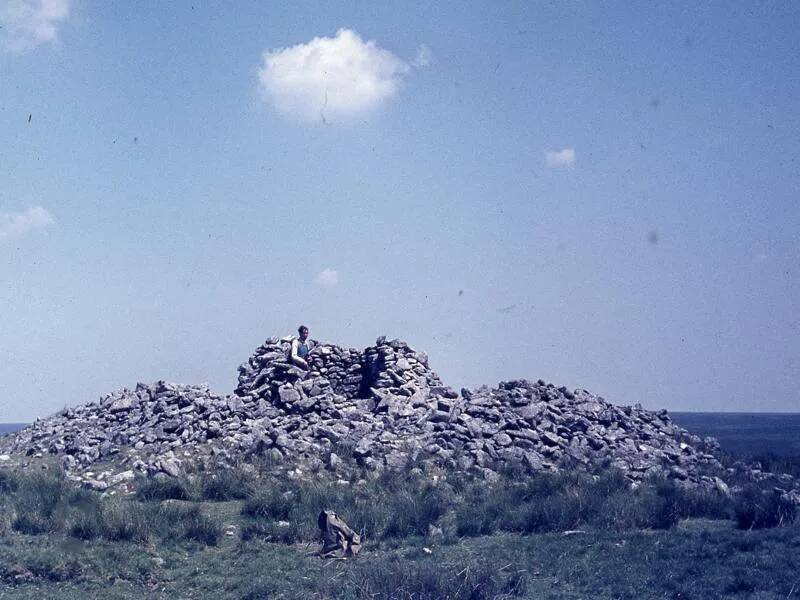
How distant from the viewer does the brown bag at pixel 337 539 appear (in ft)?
32.3

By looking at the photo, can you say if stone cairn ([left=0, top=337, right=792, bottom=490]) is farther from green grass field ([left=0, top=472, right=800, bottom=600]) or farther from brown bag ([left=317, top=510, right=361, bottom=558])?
brown bag ([left=317, top=510, right=361, bottom=558])

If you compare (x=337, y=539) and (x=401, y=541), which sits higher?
(x=337, y=539)

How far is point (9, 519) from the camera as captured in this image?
11.2m

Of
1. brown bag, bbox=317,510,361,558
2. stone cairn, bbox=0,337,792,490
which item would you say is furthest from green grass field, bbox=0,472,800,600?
stone cairn, bbox=0,337,792,490

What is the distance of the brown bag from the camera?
9852mm

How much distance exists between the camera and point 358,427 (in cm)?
1770

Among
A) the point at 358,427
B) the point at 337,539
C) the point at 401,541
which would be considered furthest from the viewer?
the point at 358,427

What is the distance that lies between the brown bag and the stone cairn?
4814mm

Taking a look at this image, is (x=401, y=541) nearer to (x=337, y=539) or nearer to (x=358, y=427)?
(x=337, y=539)

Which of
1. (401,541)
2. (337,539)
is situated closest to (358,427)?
(401,541)

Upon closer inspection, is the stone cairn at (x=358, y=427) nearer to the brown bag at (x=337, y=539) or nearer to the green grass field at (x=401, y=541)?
the green grass field at (x=401, y=541)

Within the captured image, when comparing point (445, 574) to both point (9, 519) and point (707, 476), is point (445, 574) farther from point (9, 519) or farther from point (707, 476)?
point (707, 476)

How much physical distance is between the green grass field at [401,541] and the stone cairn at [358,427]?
1721 mm

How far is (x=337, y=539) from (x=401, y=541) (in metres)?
1.01
